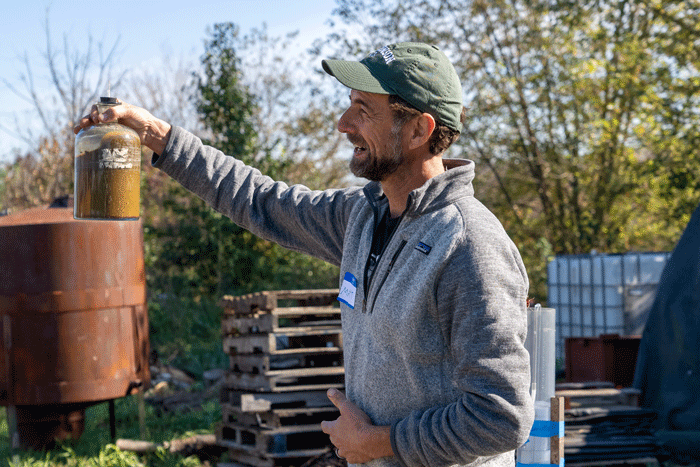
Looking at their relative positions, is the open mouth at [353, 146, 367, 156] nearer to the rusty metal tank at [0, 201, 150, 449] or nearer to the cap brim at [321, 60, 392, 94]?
the cap brim at [321, 60, 392, 94]

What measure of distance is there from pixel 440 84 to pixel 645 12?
9930 millimetres

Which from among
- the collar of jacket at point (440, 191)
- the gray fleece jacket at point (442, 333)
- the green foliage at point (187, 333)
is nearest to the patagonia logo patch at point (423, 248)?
the gray fleece jacket at point (442, 333)

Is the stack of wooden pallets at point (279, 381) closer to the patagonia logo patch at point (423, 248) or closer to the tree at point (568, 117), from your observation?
the patagonia logo patch at point (423, 248)

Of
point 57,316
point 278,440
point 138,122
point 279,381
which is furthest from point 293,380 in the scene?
point 138,122

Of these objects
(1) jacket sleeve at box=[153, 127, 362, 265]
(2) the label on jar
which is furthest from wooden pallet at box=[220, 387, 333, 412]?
(2) the label on jar

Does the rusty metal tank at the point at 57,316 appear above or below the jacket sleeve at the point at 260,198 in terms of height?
below

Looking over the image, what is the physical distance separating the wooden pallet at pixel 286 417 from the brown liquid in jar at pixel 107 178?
3284 mm

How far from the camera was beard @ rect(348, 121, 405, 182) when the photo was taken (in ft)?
6.42

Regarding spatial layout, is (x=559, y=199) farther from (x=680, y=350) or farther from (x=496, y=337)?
(x=496, y=337)

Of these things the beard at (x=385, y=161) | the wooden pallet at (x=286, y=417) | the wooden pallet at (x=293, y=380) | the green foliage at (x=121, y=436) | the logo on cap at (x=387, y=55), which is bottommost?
the green foliage at (x=121, y=436)

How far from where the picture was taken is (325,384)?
17.8ft

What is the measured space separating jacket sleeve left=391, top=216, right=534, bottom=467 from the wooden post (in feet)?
2.72

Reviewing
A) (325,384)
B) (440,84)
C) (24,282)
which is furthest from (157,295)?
(440,84)

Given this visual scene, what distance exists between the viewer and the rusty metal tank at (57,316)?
5.61 m
